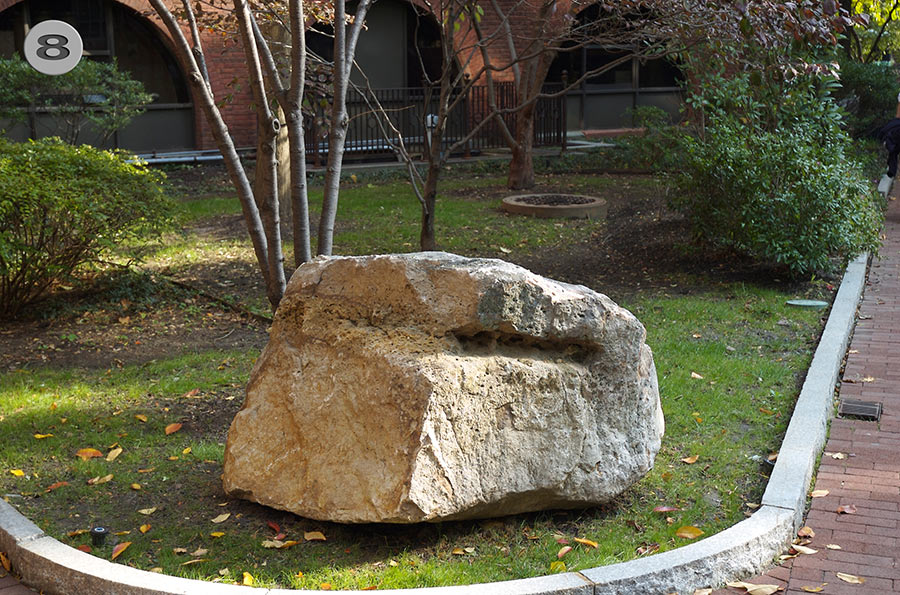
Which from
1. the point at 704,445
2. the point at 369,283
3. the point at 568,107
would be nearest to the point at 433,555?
the point at 369,283

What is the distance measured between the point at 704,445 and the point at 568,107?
19.5 metres

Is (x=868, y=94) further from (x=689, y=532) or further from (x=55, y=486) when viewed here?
(x=55, y=486)

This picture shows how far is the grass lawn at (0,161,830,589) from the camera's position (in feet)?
13.8

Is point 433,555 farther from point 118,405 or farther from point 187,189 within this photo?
point 187,189

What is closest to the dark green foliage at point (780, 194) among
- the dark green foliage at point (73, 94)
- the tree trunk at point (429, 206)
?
the tree trunk at point (429, 206)

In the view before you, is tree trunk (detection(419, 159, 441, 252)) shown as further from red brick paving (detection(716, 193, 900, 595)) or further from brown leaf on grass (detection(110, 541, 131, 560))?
brown leaf on grass (detection(110, 541, 131, 560))

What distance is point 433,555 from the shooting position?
13.9 feet

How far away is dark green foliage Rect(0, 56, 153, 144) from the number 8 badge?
805 centimetres

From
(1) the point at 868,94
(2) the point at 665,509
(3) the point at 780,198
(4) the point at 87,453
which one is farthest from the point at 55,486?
(1) the point at 868,94

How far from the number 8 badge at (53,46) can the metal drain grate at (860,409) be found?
5760 millimetres

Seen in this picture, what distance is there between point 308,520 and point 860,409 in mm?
3792

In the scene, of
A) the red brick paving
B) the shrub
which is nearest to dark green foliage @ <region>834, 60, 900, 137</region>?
the shrub

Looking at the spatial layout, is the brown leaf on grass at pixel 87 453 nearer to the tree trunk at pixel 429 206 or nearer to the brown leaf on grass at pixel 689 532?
the brown leaf on grass at pixel 689 532

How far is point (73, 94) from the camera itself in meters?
15.2
